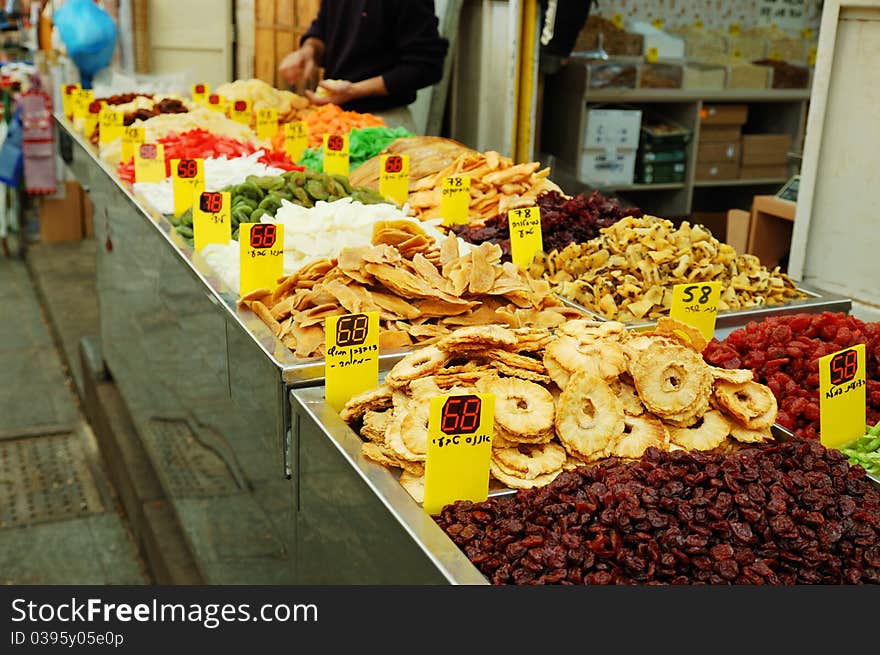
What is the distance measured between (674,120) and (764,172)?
79 centimetres

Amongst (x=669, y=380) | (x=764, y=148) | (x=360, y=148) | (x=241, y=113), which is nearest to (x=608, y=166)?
(x=764, y=148)

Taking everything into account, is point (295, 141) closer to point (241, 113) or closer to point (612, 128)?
point (241, 113)

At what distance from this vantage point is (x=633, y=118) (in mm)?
5945

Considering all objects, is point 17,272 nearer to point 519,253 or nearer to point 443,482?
point 519,253

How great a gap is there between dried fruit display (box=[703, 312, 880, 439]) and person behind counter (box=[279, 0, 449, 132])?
9.90ft

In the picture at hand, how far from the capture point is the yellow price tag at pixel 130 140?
3844 millimetres

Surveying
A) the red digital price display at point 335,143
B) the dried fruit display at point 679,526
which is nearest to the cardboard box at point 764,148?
the red digital price display at point 335,143

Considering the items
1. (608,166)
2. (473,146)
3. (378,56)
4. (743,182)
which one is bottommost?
(743,182)

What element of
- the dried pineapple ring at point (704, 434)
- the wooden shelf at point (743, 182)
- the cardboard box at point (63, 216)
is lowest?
the cardboard box at point (63, 216)

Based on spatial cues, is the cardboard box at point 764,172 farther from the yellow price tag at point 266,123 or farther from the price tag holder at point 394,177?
the price tag holder at point 394,177

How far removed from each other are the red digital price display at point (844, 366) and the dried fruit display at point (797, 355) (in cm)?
11

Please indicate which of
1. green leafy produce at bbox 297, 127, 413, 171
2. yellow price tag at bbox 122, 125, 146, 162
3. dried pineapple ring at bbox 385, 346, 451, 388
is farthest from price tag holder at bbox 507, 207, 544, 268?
yellow price tag at bbox 122, 125, 146, 162

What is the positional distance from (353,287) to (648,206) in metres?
4.78

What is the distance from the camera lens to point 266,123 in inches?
178
